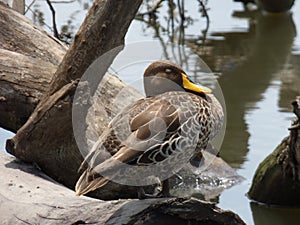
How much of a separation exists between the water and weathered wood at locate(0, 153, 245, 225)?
7.09 feet

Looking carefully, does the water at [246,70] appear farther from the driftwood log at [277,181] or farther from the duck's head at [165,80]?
the duck's head at [165,80]

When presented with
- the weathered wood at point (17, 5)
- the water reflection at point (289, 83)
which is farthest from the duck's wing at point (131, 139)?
the water reflection at point (289, 83)

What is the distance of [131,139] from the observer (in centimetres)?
464

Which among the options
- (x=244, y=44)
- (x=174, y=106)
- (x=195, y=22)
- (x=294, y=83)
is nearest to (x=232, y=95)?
(x=294, y=83)

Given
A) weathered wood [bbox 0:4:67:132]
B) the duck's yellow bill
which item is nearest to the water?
weathered wood [bbox 0:4:67:132]

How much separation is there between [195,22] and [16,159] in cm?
774

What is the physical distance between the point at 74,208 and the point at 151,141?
501 mm

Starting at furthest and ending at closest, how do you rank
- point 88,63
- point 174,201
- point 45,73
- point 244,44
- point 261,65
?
point 244,44 < point 261,65 < point 45,73 < point 88,63 < point 174,201

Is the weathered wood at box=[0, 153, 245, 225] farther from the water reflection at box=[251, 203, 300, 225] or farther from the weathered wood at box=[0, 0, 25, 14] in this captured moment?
the weathered wood at box=[0, 0, 25, 14]

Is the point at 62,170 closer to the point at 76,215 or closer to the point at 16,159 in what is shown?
the point at 16,159

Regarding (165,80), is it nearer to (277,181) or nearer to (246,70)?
(277,181)

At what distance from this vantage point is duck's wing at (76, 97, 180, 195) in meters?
4.58

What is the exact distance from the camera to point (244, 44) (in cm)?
1218

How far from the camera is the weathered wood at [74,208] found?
14.1ft
